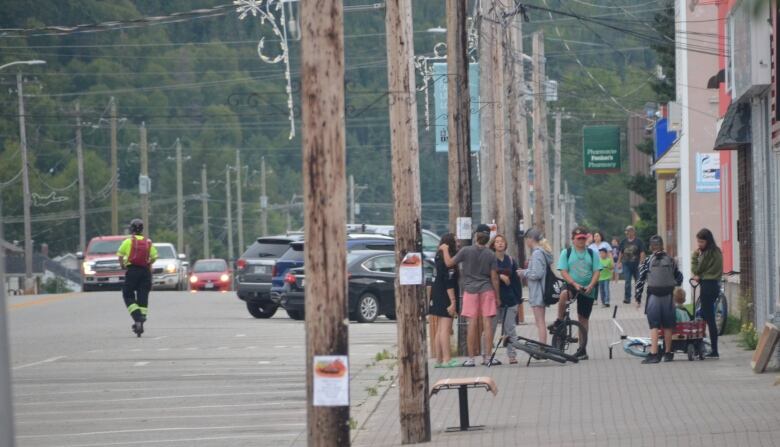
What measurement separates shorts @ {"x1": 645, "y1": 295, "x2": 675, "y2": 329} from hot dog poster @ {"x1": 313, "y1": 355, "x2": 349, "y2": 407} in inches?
437

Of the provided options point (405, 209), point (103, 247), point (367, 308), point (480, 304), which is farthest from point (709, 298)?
point (103, 247)

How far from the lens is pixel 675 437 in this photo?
1218 centimetres

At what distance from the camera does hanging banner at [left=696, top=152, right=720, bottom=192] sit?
3388 cm

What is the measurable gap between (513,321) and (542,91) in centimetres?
3196

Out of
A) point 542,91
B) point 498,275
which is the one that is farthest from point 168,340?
point 542,91

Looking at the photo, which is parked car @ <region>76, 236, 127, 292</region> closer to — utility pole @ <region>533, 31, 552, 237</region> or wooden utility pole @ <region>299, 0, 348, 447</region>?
utility pole @ <region>533, 31, 552, 237</region>

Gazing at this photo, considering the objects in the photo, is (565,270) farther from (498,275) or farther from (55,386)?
(55,386)

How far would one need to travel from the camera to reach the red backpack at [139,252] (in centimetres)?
2458

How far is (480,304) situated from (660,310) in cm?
226

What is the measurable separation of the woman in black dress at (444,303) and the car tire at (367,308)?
33.1 ft

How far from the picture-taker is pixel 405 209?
1402cm

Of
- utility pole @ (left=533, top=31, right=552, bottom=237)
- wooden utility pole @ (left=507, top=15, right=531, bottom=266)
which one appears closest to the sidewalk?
wooden utility pole @ (left=507, top=15, right=531, bottom=266)

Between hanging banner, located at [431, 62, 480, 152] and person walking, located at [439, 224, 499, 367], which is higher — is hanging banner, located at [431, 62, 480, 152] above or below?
above

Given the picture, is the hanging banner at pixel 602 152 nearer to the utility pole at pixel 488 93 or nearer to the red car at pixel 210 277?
the red car at pixel 210 277
